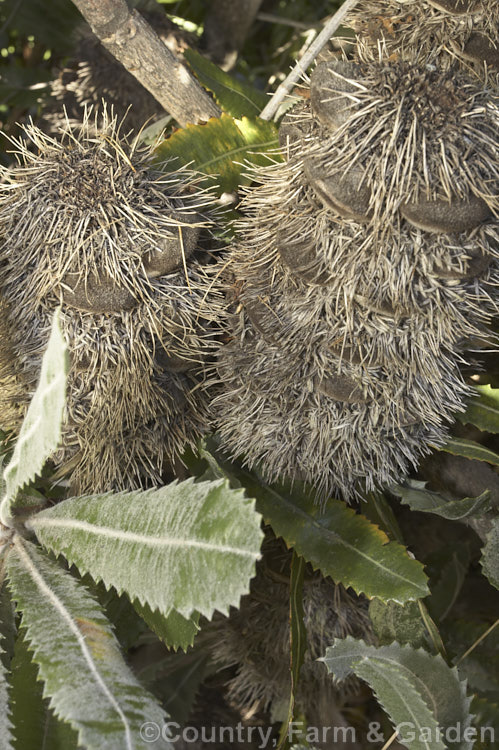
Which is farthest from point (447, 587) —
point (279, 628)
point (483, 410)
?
point (483, 410)

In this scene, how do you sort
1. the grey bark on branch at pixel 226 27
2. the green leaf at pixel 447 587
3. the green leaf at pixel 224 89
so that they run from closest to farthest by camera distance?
1. the green leaf at pixel 224 89
2. the green leaf at pixel 447 587
3. the grey bark on branch at pixel 226 27

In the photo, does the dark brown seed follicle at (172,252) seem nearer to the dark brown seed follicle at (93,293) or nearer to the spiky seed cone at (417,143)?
the dark brown seed follicle at (93,293)

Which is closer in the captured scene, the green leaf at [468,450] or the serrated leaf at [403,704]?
the serrated leaf at [403,704]

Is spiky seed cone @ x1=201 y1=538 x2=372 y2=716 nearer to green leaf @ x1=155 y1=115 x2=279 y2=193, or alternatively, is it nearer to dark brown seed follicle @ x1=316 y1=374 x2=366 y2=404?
dark brown seed follicle @ x1=316 y1=374 x2=366 y2=404

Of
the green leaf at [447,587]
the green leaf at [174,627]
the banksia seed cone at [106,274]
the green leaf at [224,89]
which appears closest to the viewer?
the banksia seed cone at [106,274]

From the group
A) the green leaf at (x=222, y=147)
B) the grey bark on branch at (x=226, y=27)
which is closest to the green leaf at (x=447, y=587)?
the green leaf at (x=222, y=147)

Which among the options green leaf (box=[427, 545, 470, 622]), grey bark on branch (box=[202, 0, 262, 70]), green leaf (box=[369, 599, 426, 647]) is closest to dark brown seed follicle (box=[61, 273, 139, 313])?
green leaf (box=[369, 599, 426, 647])

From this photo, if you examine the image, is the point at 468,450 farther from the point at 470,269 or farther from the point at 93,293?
the point at 93,293
